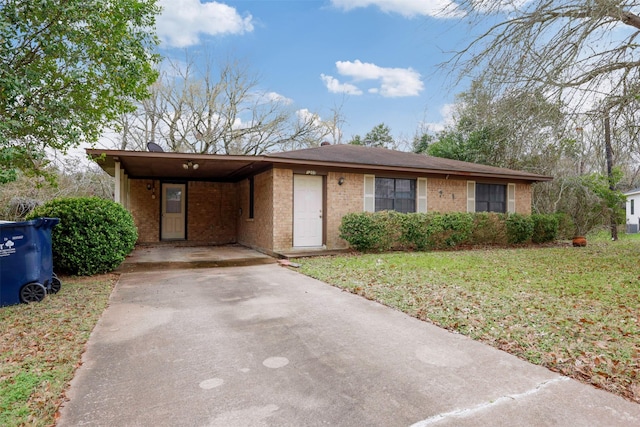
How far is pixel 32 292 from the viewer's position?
4.96 meters

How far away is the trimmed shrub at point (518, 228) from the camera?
41.1 feet

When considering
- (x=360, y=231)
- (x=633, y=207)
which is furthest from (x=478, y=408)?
(x=633, y=207)

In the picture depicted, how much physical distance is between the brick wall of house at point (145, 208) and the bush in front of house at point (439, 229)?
7325 millimetres

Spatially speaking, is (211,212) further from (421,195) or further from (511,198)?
(511,198)

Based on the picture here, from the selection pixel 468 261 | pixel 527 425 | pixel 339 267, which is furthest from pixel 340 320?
pixel 468 261

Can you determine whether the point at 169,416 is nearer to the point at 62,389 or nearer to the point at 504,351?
the point at 62,389

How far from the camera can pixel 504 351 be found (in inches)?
132

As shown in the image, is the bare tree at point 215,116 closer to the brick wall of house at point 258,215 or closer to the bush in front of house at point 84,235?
the brick wall of house at point 258,215

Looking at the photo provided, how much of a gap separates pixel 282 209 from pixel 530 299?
20.6 feet

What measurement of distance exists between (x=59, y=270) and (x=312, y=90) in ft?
65.8

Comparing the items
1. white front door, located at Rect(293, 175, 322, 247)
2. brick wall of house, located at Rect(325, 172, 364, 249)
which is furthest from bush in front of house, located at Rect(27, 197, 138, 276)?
brick wall of house, located at Rect(325, 172, 364, 249)

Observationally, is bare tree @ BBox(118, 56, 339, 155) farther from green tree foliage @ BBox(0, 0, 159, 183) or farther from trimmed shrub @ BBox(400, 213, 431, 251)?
green tree foliage @ BBox(0, 0, 159, 183)

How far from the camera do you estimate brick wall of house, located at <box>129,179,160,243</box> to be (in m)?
12.9

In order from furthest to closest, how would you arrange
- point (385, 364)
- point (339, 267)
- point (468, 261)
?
point (468, 261), point (339, 267), point (385, 364)
